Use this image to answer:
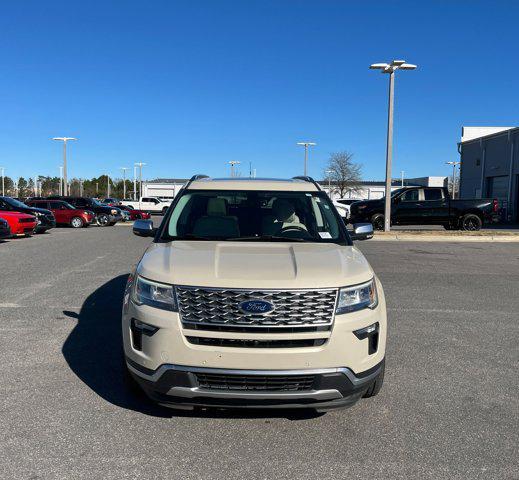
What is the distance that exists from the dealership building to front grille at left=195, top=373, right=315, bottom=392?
33947mm

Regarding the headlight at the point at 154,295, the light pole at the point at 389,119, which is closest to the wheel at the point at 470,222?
the light pole at the point at 389,119

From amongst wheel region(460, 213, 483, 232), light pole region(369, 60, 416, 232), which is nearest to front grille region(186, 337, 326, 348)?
light pole region(369, 60, 416, 232)

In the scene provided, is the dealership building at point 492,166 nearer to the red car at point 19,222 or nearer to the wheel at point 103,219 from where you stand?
the wheel at point 103,219

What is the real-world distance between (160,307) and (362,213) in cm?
2061

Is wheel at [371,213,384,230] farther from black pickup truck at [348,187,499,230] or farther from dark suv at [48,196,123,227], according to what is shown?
dark suv at [48,196,123,227]

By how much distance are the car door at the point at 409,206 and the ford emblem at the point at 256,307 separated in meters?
20.6

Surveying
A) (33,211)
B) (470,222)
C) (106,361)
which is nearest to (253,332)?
(106,361)

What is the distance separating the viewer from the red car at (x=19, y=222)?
18.5 metres

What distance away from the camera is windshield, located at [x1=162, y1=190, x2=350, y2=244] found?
4750mm

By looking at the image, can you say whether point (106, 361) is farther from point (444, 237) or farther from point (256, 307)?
point (444, 237)

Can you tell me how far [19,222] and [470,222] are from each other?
1859 centimetres

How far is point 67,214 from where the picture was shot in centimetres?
2798

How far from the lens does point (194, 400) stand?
10.8ft

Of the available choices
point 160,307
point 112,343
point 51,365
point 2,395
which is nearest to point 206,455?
point 160,307
